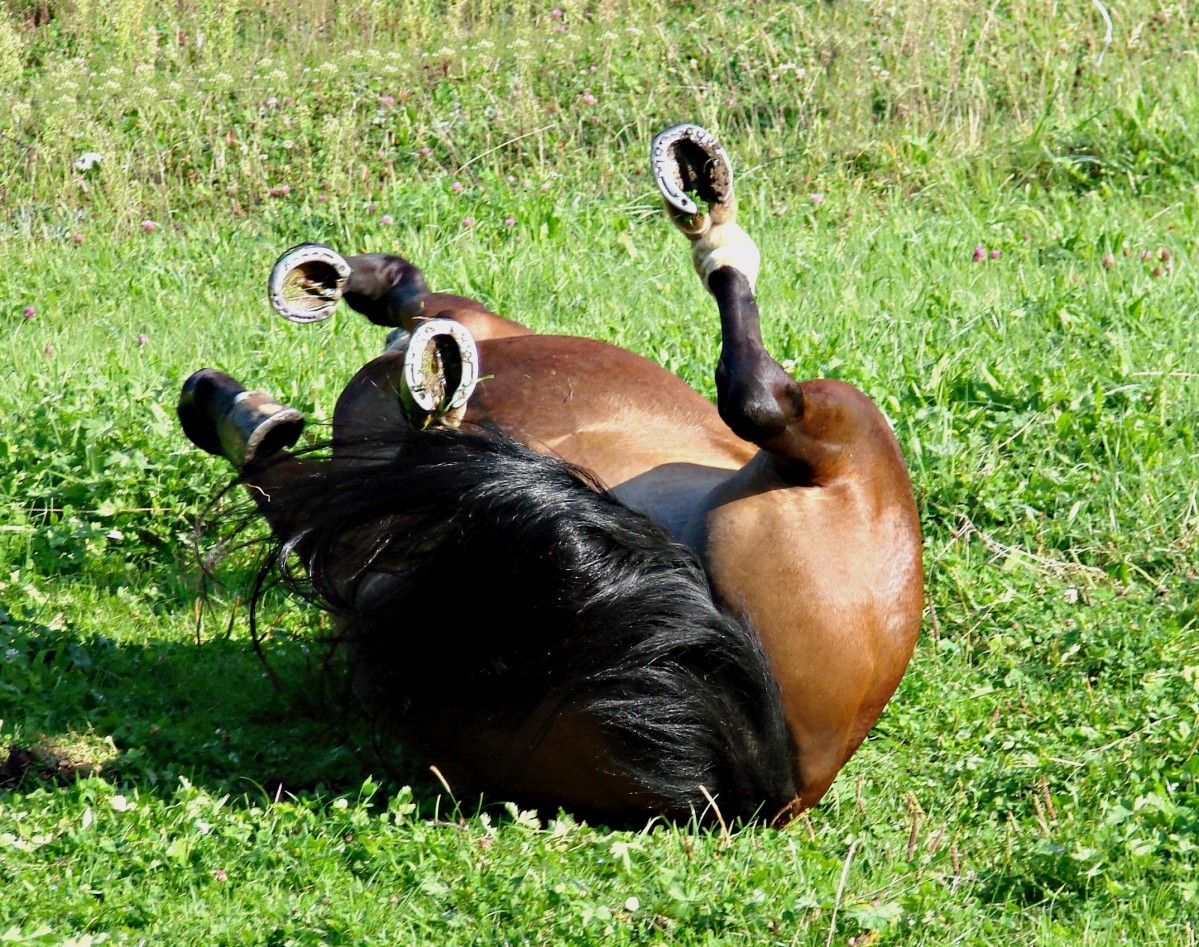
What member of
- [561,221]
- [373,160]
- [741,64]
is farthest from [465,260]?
[741,64]

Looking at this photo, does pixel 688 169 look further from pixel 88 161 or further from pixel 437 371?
pixel 88 161

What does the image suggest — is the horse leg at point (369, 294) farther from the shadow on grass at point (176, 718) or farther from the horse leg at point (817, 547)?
the horse leg at point (817, 547)

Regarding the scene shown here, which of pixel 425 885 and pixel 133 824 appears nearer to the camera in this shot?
pixel 425 885

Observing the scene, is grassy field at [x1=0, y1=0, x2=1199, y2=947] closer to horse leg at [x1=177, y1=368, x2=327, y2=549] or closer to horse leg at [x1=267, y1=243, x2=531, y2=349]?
horse leg at [x1=177, y1=368, x2=327, y2=549]

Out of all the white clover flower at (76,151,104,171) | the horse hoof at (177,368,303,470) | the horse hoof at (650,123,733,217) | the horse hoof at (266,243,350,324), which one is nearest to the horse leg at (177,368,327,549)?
the horse hoof at (177,368,303,470)

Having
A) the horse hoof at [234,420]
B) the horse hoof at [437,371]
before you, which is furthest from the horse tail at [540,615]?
the horse hoof at [234,420]

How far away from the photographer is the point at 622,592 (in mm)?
2820

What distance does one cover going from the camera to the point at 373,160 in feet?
24.6

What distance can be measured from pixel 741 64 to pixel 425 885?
240 inches

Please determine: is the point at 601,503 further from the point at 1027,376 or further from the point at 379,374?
the point at 1027,376

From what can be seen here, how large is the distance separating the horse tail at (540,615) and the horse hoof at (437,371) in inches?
5.7

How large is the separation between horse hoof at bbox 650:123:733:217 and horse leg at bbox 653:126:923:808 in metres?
0.52

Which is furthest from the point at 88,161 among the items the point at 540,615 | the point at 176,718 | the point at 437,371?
the point at 540,615

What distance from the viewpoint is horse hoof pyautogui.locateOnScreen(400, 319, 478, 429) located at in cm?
310
